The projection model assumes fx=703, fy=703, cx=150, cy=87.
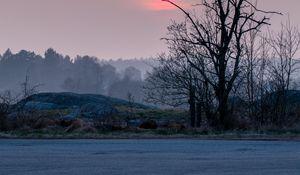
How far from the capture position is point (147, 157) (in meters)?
15.8

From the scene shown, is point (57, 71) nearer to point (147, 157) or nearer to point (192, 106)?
point (192, 106)

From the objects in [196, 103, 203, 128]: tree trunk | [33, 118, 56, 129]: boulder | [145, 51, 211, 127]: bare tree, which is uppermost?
[145, 51, 211, 127]: bare tree

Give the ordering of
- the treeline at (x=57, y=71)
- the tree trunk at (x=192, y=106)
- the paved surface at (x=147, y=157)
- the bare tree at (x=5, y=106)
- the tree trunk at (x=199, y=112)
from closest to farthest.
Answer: the paved surface at (x=147, y=157) < the bare tree at (x=5, y=106) < the tree trunk at (x=199, y=112) < the tree trunk at (x=192, y=106) < the treeline at (x=57, y=71)

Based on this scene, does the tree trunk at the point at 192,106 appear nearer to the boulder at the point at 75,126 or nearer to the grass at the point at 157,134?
the grass at the point at 157,134

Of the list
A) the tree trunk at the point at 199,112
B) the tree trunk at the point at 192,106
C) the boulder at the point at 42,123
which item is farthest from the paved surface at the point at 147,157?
the tree trunk at the point at 192,106

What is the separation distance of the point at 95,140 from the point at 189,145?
11.4 feet

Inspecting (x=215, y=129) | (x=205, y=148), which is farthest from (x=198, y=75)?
(x=205, y=148)

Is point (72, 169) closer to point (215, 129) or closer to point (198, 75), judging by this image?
point (215, 129)

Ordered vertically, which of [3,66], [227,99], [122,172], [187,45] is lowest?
[122,172]

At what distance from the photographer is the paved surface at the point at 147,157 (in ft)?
43.8

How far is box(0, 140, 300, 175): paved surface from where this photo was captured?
13352 millimetres

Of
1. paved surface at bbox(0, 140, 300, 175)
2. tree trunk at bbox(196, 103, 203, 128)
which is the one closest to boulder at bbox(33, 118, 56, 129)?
paved surface at bbox(0, 140, 300, 175)

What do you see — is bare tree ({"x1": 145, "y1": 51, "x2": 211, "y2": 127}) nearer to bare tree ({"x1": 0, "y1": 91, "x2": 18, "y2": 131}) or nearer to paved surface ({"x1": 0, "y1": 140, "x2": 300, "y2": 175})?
bare tree ({"x1": 0, "y1": 91, "x2": 18, "y2": 131})

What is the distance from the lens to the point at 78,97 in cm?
5475
